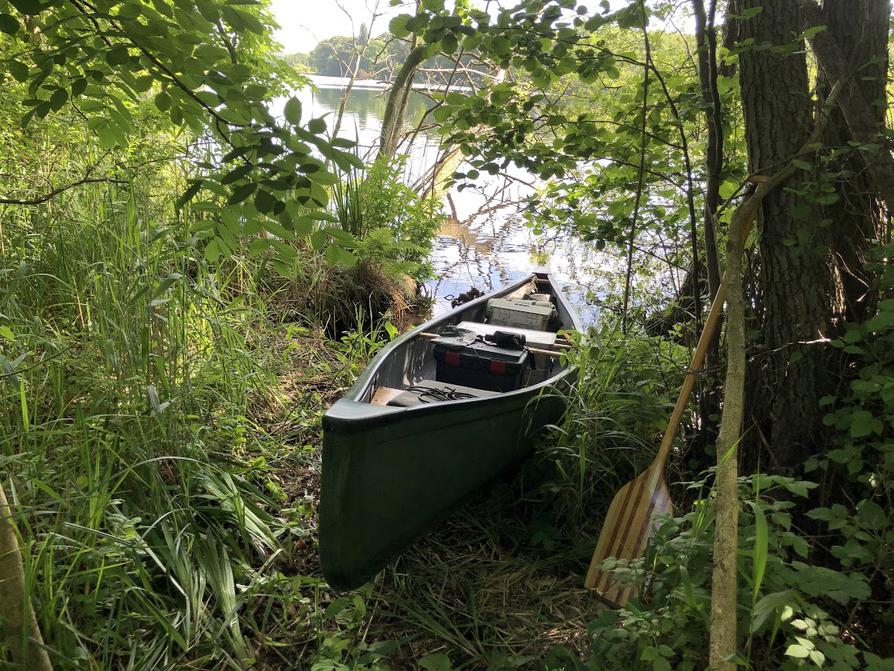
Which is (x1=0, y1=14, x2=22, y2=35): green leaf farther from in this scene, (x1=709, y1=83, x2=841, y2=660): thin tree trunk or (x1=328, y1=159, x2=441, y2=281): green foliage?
(x1=328, y1=159, x2=441, y2=281): green foliage

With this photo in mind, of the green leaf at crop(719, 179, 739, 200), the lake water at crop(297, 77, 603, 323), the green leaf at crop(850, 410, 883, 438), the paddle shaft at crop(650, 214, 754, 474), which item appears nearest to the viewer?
the green leaf at crop(850, 410, 883, 438)

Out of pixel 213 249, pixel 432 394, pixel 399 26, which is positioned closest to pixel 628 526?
pixel 432 394

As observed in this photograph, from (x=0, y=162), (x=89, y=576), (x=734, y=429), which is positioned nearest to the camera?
(x=734, y=429)

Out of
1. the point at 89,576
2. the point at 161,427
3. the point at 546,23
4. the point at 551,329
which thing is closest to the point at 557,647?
the point at 89,576

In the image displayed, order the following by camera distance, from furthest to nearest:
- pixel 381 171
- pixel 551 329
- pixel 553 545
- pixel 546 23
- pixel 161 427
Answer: pixel 381 171, pixel 551 329, pixel 553 545, pixel 161 427, pixel 546 23

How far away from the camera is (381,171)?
630cm

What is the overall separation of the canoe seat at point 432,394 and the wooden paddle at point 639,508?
0.81 metres

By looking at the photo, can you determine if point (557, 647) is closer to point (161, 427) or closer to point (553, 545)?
point (553, 545)

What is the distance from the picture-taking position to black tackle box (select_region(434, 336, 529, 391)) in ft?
12.5

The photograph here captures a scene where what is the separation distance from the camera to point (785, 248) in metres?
2.57

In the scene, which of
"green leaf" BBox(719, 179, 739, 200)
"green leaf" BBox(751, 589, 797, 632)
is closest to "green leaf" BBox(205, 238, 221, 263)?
"green leaf" BBox(751, 589, 797, 632)

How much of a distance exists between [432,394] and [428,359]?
3.05 feet

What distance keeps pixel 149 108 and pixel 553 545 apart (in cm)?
330

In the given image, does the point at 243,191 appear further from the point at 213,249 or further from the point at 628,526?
the point at 628,526
